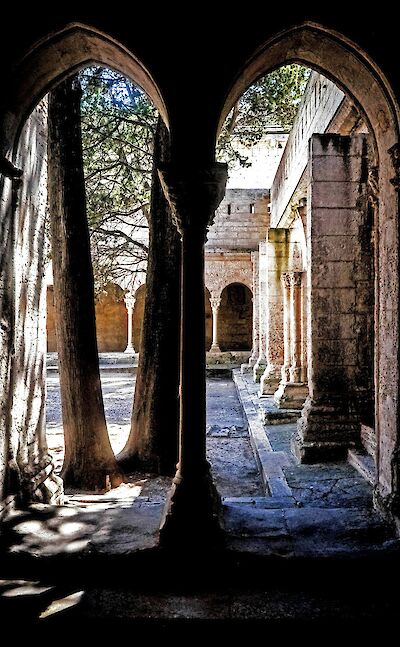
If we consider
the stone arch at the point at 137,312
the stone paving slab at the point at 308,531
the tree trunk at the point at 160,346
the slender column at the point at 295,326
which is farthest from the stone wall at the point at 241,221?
the stone paving slab at the point at 308,531

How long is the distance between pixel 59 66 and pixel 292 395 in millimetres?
6792

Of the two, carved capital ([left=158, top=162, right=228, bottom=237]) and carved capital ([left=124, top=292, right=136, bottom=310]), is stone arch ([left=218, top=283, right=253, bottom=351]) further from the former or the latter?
carved capital ([left=158, top=162, right=228, bottom=237])

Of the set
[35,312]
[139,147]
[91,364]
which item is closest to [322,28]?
[35,312]

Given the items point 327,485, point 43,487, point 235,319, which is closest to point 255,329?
point 235,319

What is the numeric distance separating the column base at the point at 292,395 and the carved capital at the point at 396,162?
20.3ft

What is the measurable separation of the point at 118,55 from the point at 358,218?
3437 mm

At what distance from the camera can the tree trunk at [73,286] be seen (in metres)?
5.48

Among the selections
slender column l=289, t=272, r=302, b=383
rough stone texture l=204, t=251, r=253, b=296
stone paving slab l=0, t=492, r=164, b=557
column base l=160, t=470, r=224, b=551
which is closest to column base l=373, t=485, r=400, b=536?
column base l=160, t=470, r=224, b=551

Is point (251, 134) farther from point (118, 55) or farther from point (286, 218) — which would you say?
point (118, 55)

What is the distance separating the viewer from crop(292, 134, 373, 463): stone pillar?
568 cm

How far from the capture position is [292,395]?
29.2 feet

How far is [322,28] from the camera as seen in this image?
9.48 ft

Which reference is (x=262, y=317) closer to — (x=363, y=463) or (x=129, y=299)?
Answer: (x=129, y=299)

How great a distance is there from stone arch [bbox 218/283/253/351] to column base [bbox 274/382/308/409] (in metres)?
13.5
